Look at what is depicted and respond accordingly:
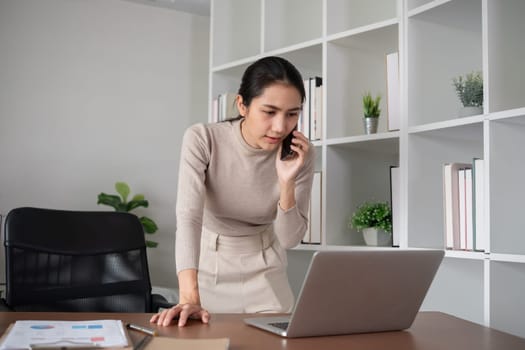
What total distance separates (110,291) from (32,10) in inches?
95.6

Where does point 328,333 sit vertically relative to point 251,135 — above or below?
below

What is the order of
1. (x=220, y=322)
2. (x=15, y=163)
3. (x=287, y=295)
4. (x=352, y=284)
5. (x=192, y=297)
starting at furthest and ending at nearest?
1. (x=15, y=163)
2. (x=287, y=295)
3. (x=192, y=297)
4. (x=220, y=322)
5. (x=352, y=284)

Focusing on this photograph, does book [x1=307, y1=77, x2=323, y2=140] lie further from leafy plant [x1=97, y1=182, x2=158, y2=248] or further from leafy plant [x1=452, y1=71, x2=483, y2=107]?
leafy plant [x1=97, y1=182, x2=158, y2=248]

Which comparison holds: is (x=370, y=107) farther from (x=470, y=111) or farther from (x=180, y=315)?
(x=180, y=315)

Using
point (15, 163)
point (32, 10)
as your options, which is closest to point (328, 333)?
point (15, 163)

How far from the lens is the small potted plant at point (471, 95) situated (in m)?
2.17

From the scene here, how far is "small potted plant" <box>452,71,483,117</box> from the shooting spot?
7.13 feet

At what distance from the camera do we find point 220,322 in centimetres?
138

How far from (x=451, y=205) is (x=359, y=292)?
1072 mm

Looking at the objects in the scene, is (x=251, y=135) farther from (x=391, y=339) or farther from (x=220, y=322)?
(x=391, y=339)

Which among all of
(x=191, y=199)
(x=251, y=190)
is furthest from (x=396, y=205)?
(x=191, y=199)

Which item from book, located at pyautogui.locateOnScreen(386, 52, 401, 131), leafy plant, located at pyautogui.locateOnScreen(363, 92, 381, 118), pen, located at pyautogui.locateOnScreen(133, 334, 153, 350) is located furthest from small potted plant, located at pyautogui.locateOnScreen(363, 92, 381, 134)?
pen, located at pyautogui.locateOnScreen(133, 334, 153, 350)

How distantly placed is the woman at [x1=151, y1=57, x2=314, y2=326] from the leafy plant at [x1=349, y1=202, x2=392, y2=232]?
1.83 feet

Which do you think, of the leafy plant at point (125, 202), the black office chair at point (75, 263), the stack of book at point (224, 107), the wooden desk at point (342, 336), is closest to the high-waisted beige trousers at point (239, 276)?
the black office chair at point (75, 263)
